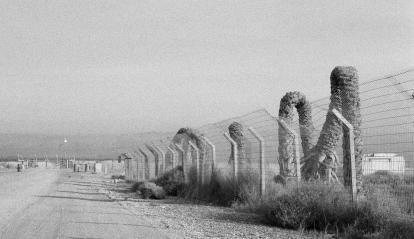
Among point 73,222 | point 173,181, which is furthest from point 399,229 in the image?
point 173,181

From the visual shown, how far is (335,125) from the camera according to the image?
18750 mm

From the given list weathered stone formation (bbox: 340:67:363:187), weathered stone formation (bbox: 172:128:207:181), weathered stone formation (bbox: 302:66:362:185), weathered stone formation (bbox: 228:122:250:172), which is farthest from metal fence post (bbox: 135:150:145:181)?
weathered stone formation (bbox: 340:67:363:187)

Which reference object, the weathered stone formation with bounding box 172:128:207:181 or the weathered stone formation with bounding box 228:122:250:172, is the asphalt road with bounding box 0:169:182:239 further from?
the weathered stone formation with bounding box 172:128:207:181

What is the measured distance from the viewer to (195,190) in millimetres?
22281

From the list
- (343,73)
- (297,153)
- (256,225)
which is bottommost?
(256,225)

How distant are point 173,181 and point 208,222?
12291mm

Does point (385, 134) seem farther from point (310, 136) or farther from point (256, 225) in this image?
point (310, 136)

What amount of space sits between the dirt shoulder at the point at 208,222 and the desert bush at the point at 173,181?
20.0 feet

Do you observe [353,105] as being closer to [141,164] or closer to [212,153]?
[212,153]

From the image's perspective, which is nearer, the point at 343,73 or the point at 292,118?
the point at 343,73

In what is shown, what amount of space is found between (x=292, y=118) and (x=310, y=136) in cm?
282

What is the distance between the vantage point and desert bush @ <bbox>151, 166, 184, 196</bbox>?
25.6 m

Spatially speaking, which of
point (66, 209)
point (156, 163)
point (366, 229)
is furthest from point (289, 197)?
point (156, 163)

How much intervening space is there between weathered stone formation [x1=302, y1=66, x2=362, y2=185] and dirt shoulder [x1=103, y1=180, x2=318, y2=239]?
2988 millimetres
